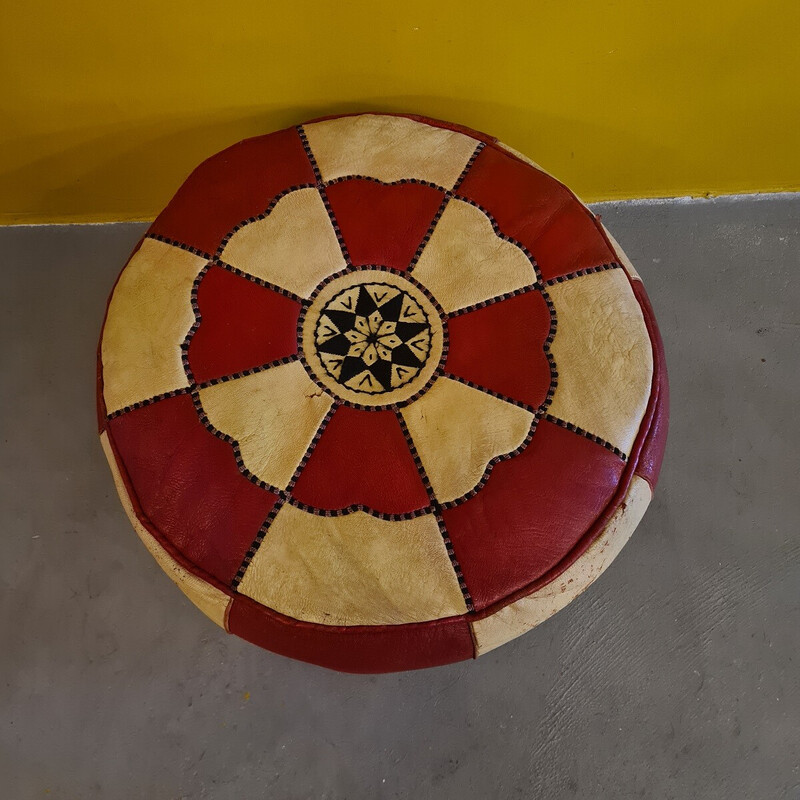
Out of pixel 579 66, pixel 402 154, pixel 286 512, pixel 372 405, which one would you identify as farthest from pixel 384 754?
pixel 579 66

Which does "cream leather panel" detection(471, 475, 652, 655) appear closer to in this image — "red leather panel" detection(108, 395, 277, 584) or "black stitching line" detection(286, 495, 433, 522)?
"black stitching line" detection(286, 495, 433, 522)

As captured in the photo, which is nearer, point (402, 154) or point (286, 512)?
point (286, 512)

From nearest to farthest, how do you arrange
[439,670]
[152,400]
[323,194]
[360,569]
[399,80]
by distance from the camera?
[360,569] → [152,400] → [323,194] → [399,80] → [439,670]

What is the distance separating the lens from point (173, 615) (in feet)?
5.95

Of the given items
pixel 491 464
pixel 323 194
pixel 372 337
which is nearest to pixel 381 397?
pixel 372 337

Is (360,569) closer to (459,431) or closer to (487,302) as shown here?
(459,431)

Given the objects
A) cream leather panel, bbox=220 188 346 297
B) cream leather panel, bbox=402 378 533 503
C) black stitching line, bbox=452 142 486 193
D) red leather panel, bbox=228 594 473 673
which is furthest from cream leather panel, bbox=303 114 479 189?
red leather panel, bbox=228 594 473 673

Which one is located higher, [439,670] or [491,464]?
[491,464]

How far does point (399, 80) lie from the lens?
5.40 feet

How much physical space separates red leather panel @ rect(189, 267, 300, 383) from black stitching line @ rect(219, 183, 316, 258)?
53 millimetres

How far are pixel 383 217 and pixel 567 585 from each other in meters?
0.78

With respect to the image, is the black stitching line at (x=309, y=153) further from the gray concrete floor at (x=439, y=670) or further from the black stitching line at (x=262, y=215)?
the gray concrete floor at (x=439, y=670)

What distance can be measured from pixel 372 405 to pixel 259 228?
423 millimetres

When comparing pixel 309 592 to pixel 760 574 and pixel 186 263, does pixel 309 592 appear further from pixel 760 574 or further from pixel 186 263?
pixel 760 574
